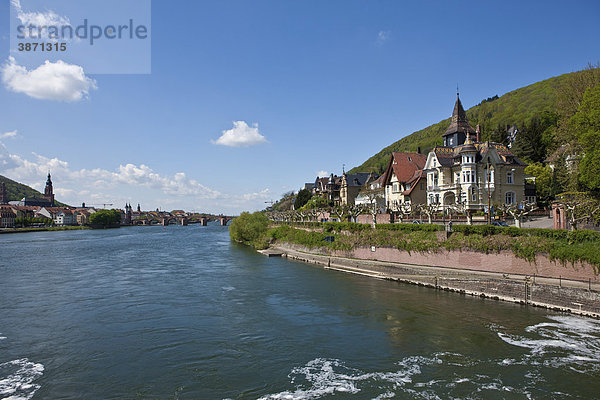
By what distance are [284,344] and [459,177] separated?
34886 mm

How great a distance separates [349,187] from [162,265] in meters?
45.6

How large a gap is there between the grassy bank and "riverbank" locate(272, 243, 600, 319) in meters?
1.57

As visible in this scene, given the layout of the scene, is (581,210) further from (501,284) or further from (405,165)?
(405,165)

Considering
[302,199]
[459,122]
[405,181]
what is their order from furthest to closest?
[302,199] < [405,181] < [459,122]

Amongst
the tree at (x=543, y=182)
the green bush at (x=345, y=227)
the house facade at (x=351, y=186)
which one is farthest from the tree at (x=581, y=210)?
the house facade at (x=351, y=186)

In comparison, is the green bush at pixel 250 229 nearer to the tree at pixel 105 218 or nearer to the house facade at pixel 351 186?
the house facade at pixel 351 186

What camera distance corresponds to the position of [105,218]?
14562cm

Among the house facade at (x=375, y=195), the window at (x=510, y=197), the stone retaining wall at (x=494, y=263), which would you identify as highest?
the house facade at (x=375, y=195)

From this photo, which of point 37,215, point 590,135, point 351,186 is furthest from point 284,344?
point 37,215

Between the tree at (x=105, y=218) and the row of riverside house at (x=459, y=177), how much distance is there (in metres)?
121

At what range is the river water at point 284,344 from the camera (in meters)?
13.2

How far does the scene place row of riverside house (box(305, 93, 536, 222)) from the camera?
43.2m

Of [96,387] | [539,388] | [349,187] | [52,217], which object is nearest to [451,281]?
[539,388]

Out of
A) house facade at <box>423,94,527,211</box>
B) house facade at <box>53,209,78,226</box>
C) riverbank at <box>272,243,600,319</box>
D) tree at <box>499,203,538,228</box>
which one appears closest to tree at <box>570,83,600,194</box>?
tree at <box>499,203,538,228</box>
